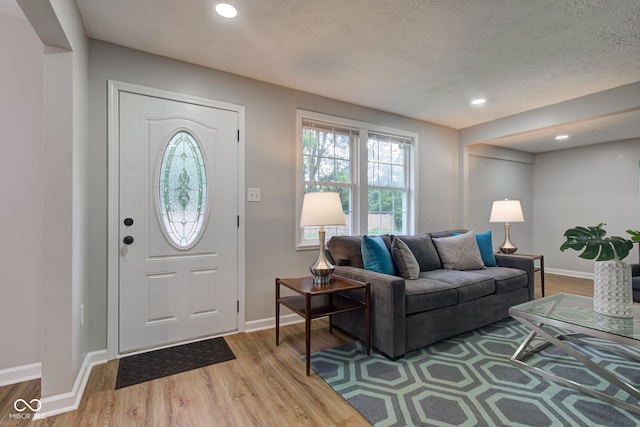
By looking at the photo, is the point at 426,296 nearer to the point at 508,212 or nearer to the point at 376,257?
the point at 376,257

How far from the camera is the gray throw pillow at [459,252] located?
3.15m

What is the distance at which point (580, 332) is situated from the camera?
1815 millimetres

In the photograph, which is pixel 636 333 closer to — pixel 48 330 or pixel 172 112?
pixel 48 330

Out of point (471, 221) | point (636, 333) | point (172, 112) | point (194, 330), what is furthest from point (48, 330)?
point (471, 221)

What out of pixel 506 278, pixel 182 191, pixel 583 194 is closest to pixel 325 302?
pixel 182 191

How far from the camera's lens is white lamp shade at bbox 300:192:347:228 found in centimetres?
234

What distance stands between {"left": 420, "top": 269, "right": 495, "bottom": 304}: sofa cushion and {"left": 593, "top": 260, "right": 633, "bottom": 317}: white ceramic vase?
849 millimetres

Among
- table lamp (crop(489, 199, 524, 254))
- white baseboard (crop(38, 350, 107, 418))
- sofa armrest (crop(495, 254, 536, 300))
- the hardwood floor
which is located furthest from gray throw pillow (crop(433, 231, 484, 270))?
white baseboard (crop(38, 350, 107, 418))

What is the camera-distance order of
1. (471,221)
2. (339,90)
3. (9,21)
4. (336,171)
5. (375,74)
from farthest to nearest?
(471,221) → (336,171) → (339,90) → (375,74) → (9,21)

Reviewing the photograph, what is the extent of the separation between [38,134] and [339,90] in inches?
97.7

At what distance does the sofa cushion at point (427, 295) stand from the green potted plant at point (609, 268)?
877 mm

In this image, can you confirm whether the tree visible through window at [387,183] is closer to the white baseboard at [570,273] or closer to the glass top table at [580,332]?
the glass top table at [580,332]

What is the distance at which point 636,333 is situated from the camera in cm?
170

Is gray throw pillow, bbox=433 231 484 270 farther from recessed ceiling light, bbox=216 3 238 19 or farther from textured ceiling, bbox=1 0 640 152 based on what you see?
recessed ceiling light, bbox=216 3 238 19
